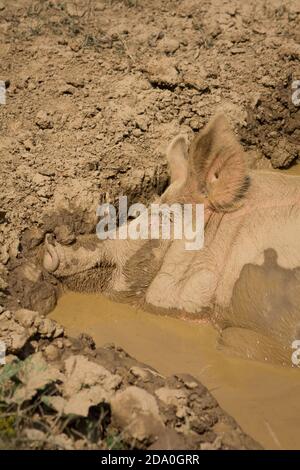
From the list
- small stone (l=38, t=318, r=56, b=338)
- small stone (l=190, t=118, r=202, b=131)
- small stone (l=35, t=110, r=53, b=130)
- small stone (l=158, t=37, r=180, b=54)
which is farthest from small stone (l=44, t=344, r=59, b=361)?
small stone (l=158, t=37, r=180, b=54)

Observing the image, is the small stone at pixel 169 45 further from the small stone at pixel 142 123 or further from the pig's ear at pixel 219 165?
the pig's ear at pixel 219 165

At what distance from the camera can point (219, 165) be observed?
4156 mm

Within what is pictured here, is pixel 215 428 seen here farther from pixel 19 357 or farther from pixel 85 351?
pixel 19 357

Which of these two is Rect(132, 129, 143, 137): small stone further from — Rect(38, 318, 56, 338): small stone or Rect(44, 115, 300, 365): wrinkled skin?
Rect(38, 318, 56, 338): small stone

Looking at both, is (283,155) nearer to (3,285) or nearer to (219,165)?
(219,165)

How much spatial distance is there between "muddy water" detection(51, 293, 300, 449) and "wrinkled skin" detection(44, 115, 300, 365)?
0.10 meters

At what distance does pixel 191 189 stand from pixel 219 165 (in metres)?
0.25

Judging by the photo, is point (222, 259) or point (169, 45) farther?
point (169, 45)

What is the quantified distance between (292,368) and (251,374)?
0.94 feet

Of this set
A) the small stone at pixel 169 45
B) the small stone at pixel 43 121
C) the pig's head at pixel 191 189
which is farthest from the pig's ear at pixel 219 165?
the small stone at pixel 169 45

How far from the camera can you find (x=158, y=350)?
4.04 meters

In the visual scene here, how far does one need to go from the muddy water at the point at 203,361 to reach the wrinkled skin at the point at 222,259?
10cm

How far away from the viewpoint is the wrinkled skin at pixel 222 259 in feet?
13.2

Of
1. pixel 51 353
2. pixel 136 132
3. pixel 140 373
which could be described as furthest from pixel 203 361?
pixel 136 132
